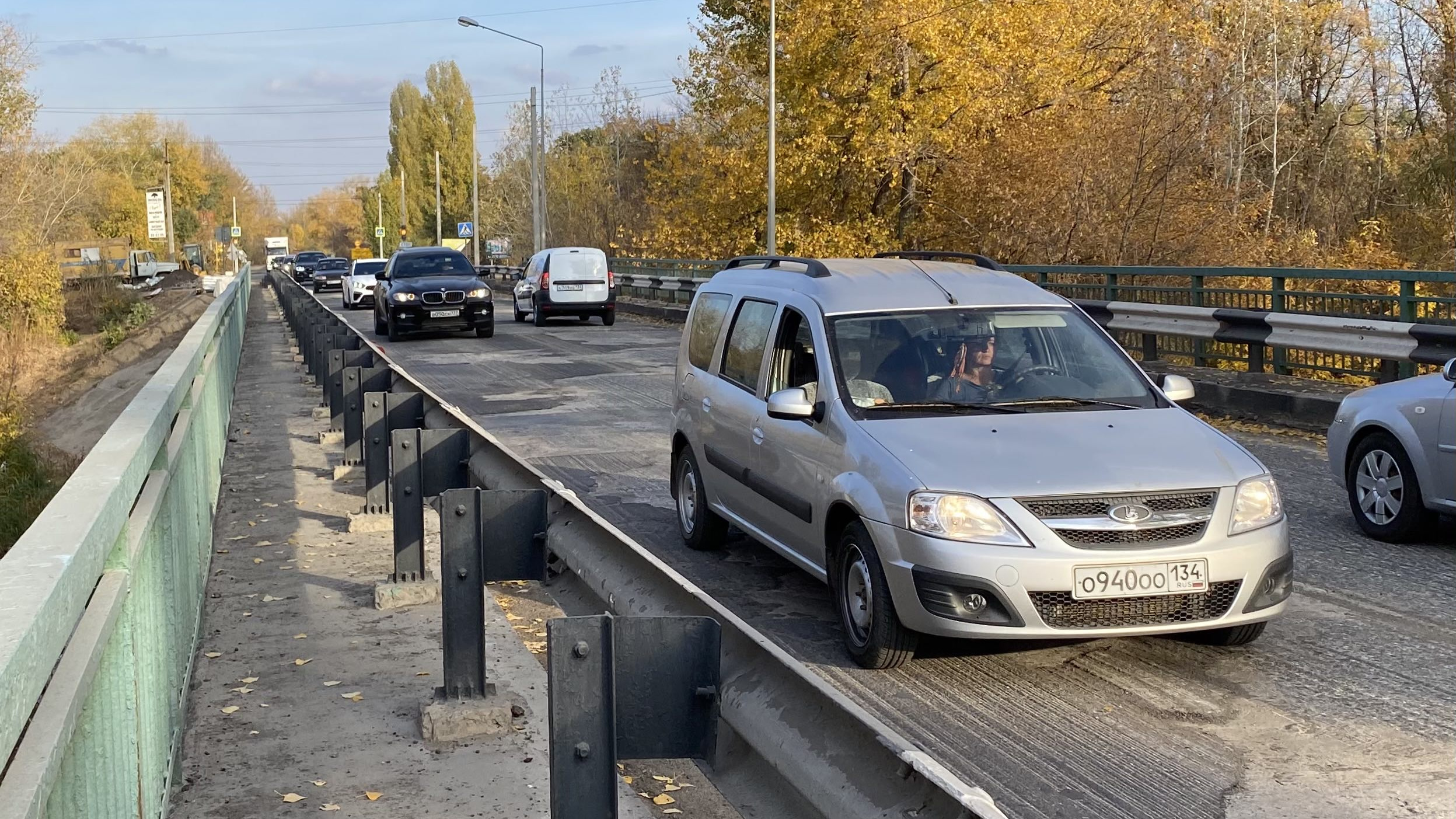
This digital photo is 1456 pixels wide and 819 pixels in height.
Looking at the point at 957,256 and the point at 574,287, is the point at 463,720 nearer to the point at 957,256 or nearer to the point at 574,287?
the point at 957,256

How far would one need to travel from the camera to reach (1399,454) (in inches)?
313

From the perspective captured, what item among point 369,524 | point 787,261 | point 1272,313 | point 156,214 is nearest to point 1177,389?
point 787,261

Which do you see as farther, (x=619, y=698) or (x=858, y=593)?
(x=858, y=593)

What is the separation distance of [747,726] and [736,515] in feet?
12.6

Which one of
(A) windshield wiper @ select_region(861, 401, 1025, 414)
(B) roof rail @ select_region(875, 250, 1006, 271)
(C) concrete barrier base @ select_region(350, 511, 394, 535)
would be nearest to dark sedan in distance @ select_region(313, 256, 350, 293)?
(C) concrete barrier base @ select_region(350, 511, 394, 535)

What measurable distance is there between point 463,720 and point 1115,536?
2466 mm

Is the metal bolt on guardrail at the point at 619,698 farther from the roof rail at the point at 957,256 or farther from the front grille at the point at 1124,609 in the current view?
the roof rail at the point at 957,256

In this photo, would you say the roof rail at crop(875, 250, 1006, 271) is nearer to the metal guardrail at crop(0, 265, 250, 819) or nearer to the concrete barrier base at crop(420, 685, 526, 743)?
the concrete barrier base at crop(420, 685, 526, 743)

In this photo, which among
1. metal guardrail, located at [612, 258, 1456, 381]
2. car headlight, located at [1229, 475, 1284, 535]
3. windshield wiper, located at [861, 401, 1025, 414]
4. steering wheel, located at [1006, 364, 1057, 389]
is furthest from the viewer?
metal guardrail, located at [612, 258, 1456, 381]

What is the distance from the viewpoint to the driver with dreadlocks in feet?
21.4

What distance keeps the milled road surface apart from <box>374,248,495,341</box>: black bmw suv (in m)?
19.8

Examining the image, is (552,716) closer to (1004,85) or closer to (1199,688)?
(1199,688)

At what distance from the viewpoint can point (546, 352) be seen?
24.8 metres

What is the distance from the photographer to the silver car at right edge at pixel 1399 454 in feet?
25.0
